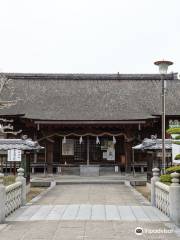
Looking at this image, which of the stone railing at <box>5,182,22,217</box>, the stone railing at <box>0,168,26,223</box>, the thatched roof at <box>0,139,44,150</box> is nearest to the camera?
the stone railing at <box>0,168,26,223</box>

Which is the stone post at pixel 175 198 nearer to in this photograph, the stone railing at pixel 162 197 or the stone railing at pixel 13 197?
the stone railing at pixel 162 197

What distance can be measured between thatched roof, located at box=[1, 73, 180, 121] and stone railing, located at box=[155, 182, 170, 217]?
15995 millimetres

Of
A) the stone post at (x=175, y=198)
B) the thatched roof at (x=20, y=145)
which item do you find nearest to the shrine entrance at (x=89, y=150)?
the thatched roof at (x=20, y=145)

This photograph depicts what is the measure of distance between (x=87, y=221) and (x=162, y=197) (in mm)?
3068

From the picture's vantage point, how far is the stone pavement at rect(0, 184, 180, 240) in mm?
9315

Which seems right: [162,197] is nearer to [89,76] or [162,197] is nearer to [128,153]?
[128,153]

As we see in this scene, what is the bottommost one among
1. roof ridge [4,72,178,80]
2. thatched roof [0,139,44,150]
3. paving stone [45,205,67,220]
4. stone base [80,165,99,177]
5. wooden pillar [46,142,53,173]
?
paving stone [45,205,67,220]

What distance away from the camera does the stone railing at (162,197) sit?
1207 centimetres

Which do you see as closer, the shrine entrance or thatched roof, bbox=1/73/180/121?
thatched roof, bbox=1/73/180/121

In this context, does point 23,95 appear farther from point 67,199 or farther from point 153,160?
point 67,199

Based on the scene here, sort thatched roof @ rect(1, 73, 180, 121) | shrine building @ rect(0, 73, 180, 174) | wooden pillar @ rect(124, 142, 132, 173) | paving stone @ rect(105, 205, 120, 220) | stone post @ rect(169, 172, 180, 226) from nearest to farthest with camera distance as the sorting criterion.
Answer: stone post @ rect(169, 172, 180, 226) → paving stone @ rect(105, 205, 120, 220) → shrine building @ rect(0, 73, 180, 174) → wooden pillar @ rect(124, 142, 132, 173) → thatched roof @ rect(1, 73, 180, 121)

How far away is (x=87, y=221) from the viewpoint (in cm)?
1104

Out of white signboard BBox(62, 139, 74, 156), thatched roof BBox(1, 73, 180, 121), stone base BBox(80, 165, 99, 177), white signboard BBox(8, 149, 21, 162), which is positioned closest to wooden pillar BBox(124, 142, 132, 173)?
thatched roof BBox(1, 73, 180, 121)

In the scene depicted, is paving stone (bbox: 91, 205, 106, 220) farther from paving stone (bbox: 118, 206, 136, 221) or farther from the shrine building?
the shrine building
